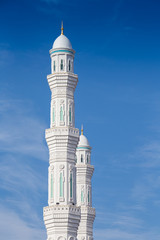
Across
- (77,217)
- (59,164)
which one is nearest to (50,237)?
(77,217)

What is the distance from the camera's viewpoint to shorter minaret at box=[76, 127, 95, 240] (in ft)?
263

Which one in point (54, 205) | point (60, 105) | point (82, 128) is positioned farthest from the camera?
point (82, 128)

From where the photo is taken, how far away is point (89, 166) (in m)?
83.2

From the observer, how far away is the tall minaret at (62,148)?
185ft

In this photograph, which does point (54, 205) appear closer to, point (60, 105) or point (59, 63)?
point (60, 105)

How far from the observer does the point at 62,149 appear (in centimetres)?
5900

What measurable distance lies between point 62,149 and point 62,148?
0.10 m

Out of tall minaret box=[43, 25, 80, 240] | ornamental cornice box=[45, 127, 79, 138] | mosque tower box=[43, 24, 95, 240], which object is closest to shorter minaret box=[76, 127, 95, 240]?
mosque tower box=[43, 24, 95, 240]

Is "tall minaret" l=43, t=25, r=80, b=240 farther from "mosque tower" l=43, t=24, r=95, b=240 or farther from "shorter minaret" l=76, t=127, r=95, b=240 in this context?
"shorter minaret" l=76, t=127, r=95, b=240

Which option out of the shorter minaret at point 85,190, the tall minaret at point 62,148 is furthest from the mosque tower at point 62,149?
the shorter minaret at point 85,190

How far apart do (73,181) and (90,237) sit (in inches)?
978

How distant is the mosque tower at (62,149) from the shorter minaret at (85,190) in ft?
69.4

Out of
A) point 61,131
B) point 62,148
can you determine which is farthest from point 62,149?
point 61,131

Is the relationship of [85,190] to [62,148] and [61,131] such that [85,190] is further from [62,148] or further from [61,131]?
[61,131]
